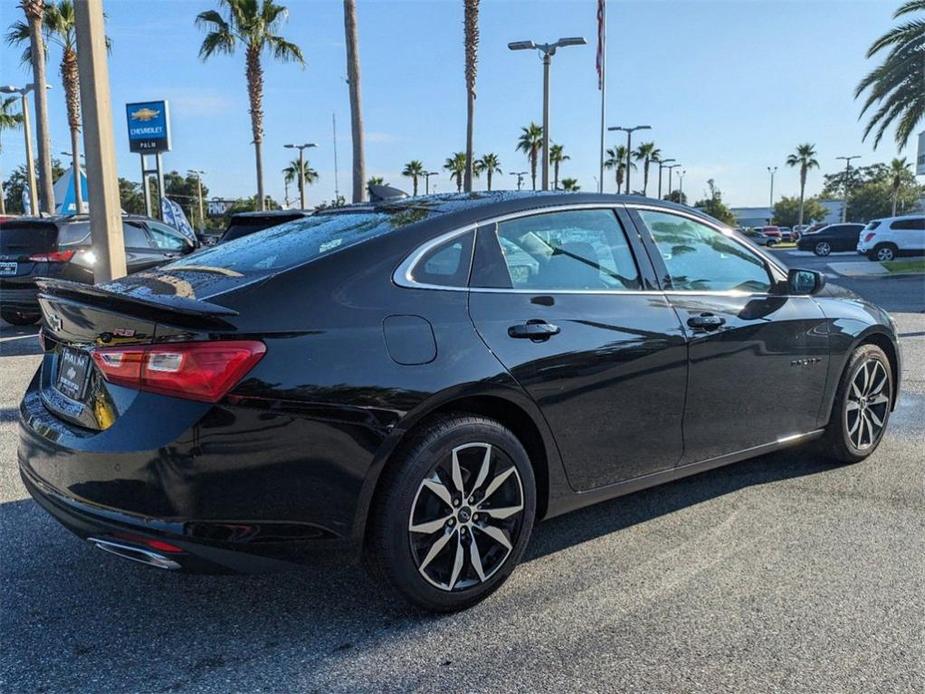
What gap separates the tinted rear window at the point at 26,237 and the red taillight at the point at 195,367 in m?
8.94

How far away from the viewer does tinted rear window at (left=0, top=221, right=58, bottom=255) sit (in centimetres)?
1002

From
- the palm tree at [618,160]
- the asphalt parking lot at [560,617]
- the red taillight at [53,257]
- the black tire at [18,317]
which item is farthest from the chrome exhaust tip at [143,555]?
the palm tree at [618,160]

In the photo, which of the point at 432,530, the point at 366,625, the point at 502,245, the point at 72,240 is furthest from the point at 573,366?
the point at 72,240

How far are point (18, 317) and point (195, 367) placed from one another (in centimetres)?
994

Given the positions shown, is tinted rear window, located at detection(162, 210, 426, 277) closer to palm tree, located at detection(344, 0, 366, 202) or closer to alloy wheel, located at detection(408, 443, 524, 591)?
alloy wheel, located at detection(408, 443, 524, 591)

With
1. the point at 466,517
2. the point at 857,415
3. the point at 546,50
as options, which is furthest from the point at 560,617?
the point at 546,50

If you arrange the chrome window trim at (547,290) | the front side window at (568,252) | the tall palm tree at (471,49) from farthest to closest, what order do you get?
the tall palm tree at (471,49) < the front side window at (568,252) < the chrome window trim at (547,290)

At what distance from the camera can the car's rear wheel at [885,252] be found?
27719 mm

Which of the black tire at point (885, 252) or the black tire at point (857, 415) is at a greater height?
the black tire at point (857, 415)

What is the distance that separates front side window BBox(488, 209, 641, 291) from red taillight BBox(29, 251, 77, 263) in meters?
8.82

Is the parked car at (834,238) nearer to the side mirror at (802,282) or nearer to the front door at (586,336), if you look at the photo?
the side mirror at (802,282)

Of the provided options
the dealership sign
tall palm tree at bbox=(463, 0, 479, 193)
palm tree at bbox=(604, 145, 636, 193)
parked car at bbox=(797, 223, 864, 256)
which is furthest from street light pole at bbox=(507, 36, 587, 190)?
palm tree at bbox=(604, 145, 636, 193)

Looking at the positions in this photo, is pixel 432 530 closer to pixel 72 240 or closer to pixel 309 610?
pixel 309 610

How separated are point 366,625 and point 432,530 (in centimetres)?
45
